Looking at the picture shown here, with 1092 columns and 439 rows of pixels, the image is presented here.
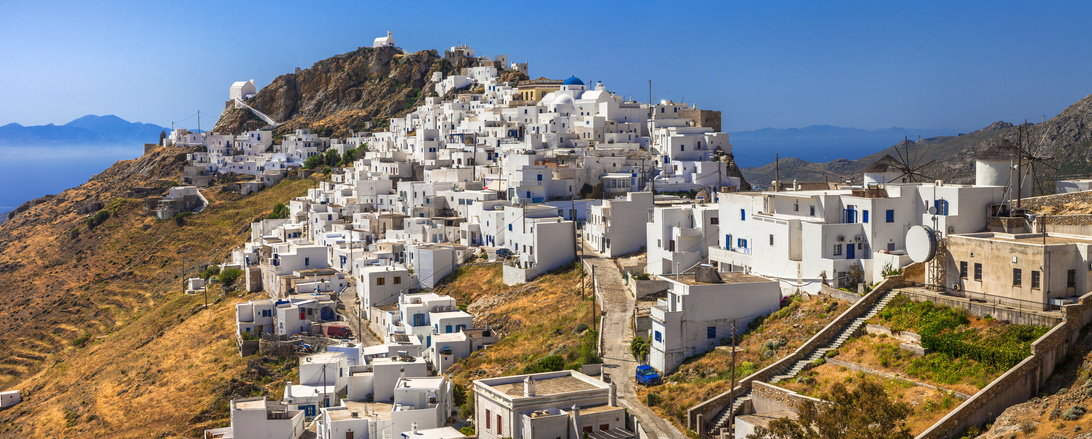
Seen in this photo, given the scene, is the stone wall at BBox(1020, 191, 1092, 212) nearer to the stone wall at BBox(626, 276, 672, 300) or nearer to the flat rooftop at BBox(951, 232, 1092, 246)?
the flat rooftop at BBox(951, 232, 1092, 246)

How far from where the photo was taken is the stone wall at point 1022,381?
1861cm

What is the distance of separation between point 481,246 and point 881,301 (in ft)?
75.9

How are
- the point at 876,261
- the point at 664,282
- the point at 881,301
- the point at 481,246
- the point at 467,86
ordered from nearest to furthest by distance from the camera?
the point at 881,301 < the point at 876,261 < the point at 664,282 < the point at 481,246 < the point at 467,86

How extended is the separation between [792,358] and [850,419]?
6119 millimetres

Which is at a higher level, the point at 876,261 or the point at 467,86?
the point at 467,86

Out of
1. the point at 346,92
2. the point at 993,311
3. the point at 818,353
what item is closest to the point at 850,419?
the point at 818,353

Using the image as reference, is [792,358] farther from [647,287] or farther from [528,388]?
[647,287]

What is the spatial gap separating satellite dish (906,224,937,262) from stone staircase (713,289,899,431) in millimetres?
1065

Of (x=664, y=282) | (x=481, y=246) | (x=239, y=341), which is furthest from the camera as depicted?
(x=481, y=246)

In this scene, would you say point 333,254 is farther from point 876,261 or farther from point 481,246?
point 876,261

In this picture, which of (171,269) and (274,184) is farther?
(274,184)

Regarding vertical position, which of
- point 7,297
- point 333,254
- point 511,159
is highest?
point 511,159

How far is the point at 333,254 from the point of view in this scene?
159ft

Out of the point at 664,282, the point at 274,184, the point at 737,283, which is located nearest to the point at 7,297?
the point at 274,184
